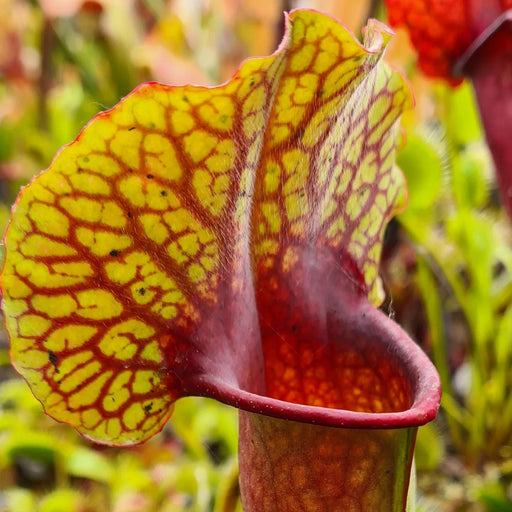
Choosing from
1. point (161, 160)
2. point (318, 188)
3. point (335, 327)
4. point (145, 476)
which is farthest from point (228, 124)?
point (145, 476)

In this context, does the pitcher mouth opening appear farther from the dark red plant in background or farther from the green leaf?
the green leaf

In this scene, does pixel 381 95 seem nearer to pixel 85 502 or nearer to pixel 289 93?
pixel 289 93

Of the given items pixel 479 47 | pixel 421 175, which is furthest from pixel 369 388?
pixel 421 175

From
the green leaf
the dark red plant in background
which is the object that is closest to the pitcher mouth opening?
the dark red plant in background

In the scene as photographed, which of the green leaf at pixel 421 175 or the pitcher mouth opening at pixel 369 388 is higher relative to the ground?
the green leaf at pixel 421 175

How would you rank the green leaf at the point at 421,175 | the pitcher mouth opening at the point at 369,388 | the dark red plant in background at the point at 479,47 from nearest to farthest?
1. the pitcher mouth opening at the point at 369,388
2. the dark red plant in background at the point at 479,47
3. the green leaf at the point at 421,175

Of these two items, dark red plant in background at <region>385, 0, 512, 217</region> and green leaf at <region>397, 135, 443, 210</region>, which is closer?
dark red plant in background at <region>385, 0, 512, 217</region>

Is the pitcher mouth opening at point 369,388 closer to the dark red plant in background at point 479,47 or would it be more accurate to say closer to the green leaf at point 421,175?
the dark red plant in background at point 479,47

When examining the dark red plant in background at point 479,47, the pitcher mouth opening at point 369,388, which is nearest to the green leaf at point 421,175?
the dark red plant in background at point 479,47
